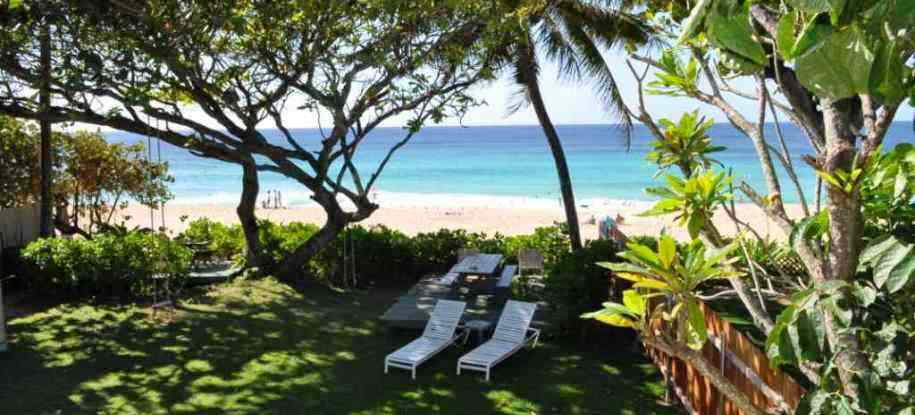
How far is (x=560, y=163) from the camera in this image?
46.8 feet

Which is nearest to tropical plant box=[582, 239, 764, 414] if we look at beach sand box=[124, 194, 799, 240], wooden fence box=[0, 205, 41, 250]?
wooden fence box=[0, 205, 41, 250]

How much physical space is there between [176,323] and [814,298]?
33.2ft

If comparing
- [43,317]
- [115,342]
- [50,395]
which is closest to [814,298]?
[50,395]

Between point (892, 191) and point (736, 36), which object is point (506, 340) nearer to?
point (892, 191)

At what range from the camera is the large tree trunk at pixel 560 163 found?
1391 cm

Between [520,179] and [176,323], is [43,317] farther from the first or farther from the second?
[520,179]

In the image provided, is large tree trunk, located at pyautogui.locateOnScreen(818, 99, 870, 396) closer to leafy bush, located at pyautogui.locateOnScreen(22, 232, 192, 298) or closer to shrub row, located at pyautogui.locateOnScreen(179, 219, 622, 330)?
shrub row, located at pyautogui.locateOnScreen(179, 219, 622, 330)

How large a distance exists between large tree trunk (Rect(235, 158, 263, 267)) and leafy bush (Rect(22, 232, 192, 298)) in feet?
5.76

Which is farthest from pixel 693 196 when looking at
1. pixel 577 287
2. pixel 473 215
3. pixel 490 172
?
pixel 490 172

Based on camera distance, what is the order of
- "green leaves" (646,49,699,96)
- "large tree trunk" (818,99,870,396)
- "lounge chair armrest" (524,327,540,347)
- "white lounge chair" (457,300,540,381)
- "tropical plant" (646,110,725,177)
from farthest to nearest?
1. "lounge chair armrest" (524,327,540,347)
2. "white lounge chair" (457,300,540,381)
3. "tropical plant" (646,110,725,177)
4. "green leaves" (646,49,699,96)
5. "large tree trunk" (818,99,870,396)

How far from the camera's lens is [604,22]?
1334 centimetres

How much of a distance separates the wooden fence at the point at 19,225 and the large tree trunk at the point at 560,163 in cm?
1006

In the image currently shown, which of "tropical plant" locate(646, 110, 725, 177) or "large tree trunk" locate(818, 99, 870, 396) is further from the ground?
"tropical plant" locate(646, 110, 725, 177)

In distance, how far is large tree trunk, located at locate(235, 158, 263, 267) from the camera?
13812 millimetres
